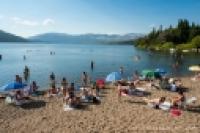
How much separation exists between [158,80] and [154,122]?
51.5 feet

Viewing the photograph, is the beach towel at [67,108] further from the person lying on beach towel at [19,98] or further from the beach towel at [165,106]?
the beach towel at [165,106]

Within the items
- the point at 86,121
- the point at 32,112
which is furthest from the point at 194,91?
the point at 32,112

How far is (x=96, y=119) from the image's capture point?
19781mm

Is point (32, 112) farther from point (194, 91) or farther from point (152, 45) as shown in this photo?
point (152, 45)

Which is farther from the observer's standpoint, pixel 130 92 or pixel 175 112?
pixel 130 92

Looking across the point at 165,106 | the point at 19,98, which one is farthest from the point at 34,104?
the point at 165,106

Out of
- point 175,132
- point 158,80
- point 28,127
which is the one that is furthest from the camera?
point 158,80

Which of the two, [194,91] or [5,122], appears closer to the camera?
[5,122]

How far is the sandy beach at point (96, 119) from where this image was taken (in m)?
17.9

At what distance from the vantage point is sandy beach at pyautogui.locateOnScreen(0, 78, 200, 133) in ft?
58.6

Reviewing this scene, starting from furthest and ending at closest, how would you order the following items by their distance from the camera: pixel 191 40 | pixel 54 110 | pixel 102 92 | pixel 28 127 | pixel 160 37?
pixel 160 37, pixel 191 40, pixel 102 92, pixel 54 110, pixel 28 127

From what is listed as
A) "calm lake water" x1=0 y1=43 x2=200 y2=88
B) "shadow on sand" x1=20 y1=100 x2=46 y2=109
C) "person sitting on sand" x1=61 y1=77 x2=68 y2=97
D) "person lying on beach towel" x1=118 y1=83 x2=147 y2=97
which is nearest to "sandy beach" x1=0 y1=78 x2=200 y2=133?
"shadow on sand" x1=20 y1=100 x2=46 y2=109

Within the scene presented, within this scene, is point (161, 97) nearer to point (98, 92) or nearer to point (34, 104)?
point (98, 92)

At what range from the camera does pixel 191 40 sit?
137000 mm
